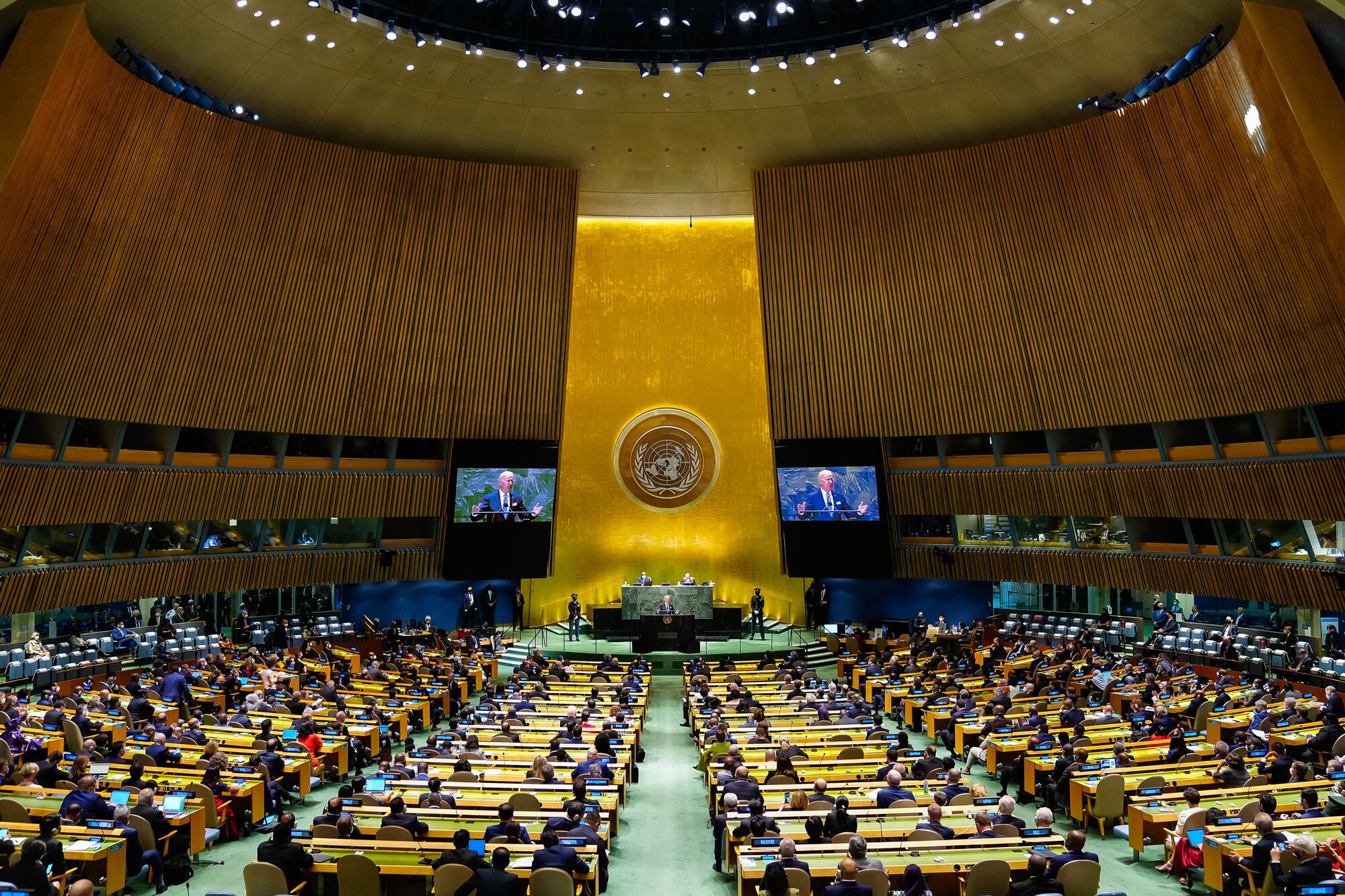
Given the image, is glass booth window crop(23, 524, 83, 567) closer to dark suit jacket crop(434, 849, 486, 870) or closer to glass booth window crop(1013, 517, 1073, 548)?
dark suit jacket crop(434, 849, 486, 870)

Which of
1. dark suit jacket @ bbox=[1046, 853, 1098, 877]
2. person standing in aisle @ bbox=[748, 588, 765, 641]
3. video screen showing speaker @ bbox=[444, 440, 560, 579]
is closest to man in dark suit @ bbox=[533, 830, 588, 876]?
dark suit jacket @ bbox=[1046, 853, 1098, 877]

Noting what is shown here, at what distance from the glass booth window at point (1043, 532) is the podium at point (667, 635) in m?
7.41

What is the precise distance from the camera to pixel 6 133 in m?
13.5

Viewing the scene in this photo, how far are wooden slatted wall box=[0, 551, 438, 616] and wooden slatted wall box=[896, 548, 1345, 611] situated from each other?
37.8 ft

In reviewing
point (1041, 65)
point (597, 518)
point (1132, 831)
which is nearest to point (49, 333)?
point (597, 518)

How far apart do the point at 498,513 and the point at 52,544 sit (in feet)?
27.3

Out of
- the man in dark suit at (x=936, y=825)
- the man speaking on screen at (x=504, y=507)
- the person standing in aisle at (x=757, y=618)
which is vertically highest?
the man speaking on screen at (x=504, y=507)

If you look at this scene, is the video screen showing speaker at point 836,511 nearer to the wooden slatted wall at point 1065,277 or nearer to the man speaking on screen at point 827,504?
the man speaking on screen at point 827,504

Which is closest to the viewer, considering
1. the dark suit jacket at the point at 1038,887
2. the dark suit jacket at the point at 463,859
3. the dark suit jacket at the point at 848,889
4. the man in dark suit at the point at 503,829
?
the dark suit jacket at the point at 848,889

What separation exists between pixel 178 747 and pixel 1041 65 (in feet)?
58.0

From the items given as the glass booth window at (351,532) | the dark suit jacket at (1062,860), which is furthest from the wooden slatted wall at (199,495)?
the dark suit jacket at (1062,860)

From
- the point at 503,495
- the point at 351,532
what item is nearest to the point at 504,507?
the point at 503,495

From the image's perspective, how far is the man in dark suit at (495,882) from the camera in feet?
23.7

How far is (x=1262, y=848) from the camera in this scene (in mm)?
7777
